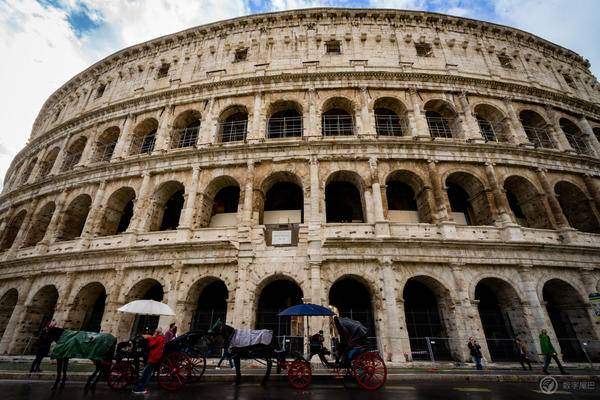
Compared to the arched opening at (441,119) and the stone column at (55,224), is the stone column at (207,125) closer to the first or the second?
the stone column at (55,224)

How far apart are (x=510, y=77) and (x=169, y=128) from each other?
21100 mm

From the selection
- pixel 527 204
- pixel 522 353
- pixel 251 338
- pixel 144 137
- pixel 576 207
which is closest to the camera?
pixel 251 338

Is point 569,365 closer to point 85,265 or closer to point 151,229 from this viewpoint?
point 151,229

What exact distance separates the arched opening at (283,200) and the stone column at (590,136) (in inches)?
680

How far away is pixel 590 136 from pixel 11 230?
3636 cm

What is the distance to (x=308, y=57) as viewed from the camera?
1669 cm

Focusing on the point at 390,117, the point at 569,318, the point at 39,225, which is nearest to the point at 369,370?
the point at 569,318

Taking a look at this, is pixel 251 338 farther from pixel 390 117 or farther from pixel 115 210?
pixel 390 117

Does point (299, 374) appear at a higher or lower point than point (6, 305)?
lower

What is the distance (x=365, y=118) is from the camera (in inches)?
566

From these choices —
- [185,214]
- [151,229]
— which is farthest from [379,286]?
[151,229]

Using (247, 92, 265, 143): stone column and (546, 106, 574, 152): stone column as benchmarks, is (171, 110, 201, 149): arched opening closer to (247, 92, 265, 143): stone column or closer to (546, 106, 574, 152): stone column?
(247, 92, 265, 143): stone column

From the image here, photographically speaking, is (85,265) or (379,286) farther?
(85,265)

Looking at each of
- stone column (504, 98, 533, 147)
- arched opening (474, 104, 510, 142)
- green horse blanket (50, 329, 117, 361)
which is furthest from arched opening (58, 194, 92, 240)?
stone column (504, 98, 533, 147)
